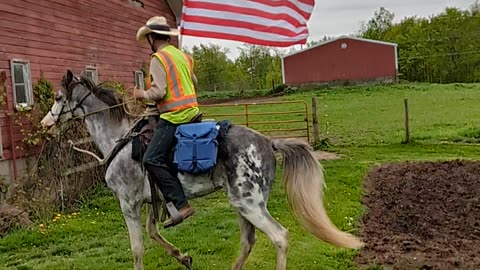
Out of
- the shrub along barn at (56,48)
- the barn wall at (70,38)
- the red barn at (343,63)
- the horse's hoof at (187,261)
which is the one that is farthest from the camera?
the red barn at (343,63)

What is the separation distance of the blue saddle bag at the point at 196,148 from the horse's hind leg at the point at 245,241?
2.14 feet

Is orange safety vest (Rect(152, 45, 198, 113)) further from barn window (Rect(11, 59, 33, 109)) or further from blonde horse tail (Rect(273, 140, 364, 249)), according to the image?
barn window (Rect(11, 59, 33, 109))

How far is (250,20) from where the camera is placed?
266 inches

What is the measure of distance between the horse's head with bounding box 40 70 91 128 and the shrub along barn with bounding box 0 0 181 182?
1.86 m

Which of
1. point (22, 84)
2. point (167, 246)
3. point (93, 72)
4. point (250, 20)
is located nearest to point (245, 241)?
point (167, 246)

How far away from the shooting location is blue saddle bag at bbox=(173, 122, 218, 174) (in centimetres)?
539

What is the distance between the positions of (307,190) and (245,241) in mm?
758

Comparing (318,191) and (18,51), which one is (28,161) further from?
(318,191)

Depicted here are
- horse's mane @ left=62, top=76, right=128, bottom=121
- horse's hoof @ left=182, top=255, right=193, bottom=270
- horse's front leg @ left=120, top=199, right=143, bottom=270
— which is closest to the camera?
horse's front leg @ left=120, top=199, right=143, bottom=270

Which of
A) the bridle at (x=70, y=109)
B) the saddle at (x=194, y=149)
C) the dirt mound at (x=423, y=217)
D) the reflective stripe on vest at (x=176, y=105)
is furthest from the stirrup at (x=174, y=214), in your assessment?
the dirt mound at (x=423, y=217)

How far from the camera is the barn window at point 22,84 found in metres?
11.8

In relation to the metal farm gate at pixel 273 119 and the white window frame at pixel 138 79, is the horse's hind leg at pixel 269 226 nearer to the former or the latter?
the metal farm gate at pixel 273 119

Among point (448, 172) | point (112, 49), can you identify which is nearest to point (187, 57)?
point (448, 172)

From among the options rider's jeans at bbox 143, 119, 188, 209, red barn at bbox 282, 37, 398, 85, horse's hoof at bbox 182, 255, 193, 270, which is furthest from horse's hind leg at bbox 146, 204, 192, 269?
red barn at bbox 282, 37, 398, 85
